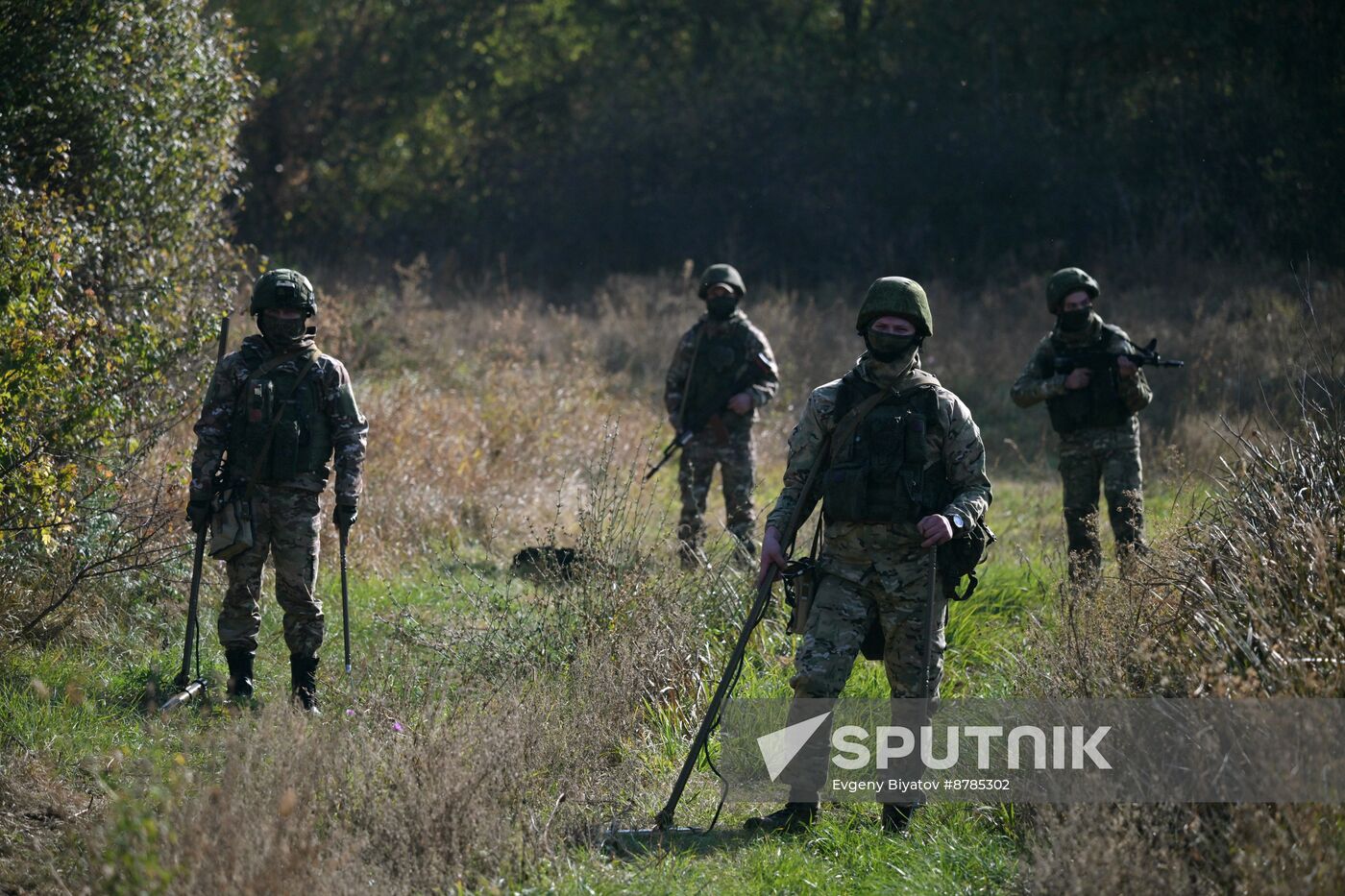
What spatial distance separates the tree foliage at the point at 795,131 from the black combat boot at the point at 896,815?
Result: 687 inches

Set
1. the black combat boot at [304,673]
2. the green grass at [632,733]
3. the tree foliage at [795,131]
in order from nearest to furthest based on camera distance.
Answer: the green grass at [632,733]
the black combat boot at [304,673]
the tree foliage at [795,131]

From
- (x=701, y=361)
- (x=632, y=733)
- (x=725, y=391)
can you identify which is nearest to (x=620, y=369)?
(x=701, y=361)

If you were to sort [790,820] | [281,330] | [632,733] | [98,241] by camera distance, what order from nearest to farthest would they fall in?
1. [790,820]
2. [632,733]
3. [281,330]
4. [98,241]

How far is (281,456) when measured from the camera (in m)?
6.19

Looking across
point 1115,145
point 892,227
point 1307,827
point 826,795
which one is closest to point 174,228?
point 826,795

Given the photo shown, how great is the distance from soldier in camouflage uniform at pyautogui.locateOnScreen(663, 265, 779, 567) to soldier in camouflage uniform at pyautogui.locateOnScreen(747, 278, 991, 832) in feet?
13.0

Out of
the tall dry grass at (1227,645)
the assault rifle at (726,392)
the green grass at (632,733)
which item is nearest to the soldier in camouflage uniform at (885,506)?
the green grass at (632,733)

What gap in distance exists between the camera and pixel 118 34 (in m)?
9.91

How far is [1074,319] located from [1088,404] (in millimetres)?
537

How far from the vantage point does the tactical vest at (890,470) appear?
16.2 ft

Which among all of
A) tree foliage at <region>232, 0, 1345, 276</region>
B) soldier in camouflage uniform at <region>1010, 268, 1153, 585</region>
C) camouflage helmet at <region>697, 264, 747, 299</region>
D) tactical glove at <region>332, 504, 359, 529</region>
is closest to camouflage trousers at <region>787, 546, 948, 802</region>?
tactical glove at <region>332, 504, 359, 529</region>

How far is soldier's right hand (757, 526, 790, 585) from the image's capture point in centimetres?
514

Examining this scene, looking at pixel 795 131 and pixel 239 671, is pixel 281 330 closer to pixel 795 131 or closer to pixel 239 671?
pixel 239 671

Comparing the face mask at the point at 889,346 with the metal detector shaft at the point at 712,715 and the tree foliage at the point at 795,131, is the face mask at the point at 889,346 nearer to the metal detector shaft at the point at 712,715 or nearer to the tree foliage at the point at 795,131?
the metal detector shaft at the point at 712,715
